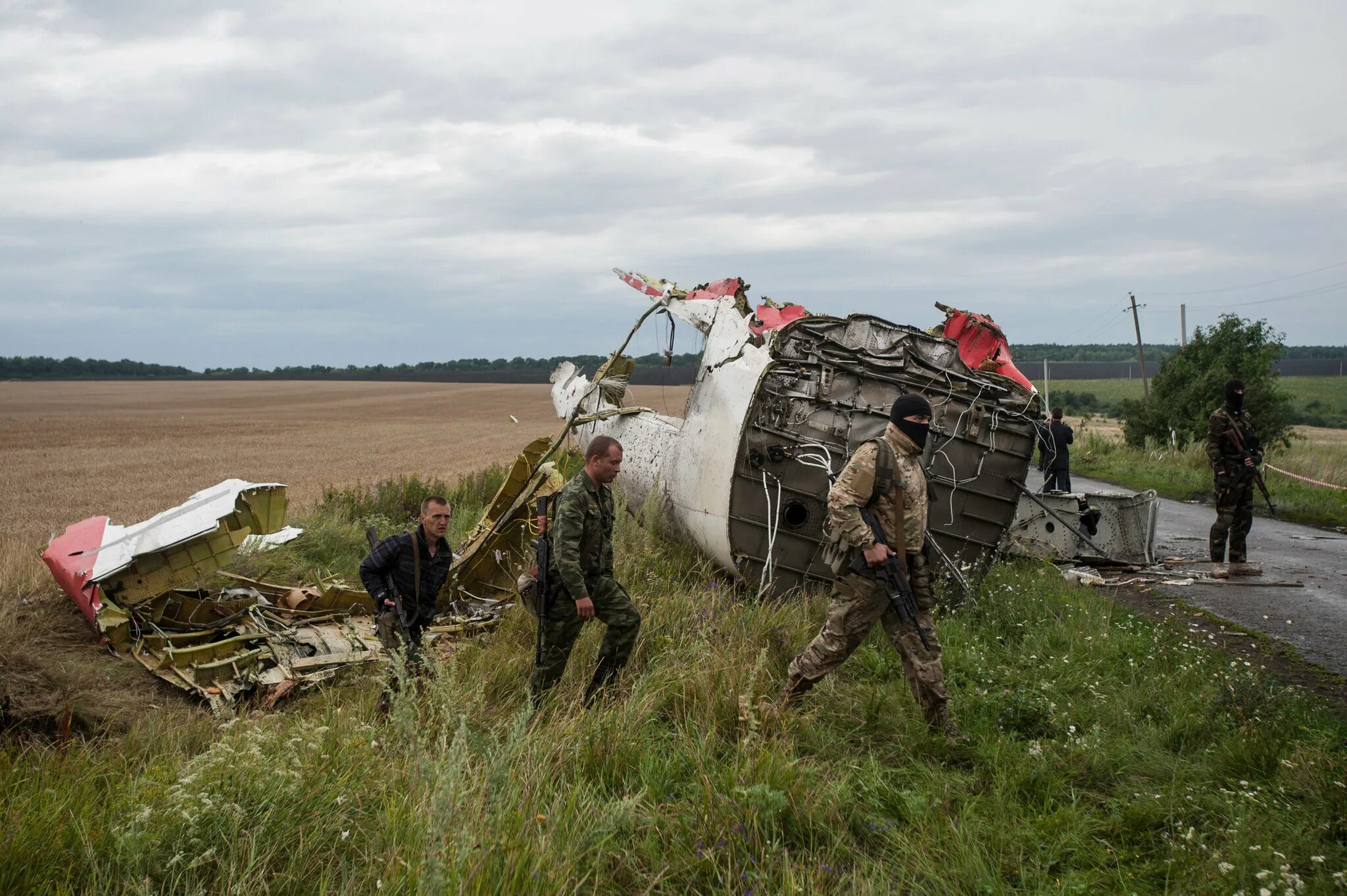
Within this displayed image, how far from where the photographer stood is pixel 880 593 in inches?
203

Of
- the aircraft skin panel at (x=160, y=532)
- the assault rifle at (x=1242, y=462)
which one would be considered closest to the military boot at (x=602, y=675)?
the aircraft skin panel at (x=160, y=532)

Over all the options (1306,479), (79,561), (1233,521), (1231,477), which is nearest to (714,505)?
(79,561)

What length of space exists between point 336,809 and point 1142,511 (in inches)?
378

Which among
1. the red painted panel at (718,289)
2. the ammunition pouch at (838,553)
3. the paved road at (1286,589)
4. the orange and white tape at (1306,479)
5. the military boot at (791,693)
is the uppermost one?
the red painted panel at (718,289)

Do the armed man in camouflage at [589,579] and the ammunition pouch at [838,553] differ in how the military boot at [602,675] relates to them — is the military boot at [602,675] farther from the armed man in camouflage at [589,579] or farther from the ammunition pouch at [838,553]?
the ammunition pouch at [838,553]

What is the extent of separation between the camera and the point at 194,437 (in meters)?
30.6

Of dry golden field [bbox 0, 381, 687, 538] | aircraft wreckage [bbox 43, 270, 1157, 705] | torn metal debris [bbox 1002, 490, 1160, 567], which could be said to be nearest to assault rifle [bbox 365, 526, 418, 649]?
aircraft wreckage [bbox 43, 270, 1157, 705]

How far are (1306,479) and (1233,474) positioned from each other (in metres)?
10.1

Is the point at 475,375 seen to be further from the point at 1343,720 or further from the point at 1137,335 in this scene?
the point at 1343,720

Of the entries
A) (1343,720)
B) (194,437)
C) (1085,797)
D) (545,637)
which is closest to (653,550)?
(545,637)

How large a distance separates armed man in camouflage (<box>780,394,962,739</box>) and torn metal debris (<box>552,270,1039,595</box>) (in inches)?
94.9

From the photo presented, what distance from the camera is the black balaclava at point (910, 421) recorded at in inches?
211

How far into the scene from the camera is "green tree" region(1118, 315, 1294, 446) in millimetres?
19641

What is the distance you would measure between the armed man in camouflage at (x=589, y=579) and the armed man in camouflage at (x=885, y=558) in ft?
3.54
